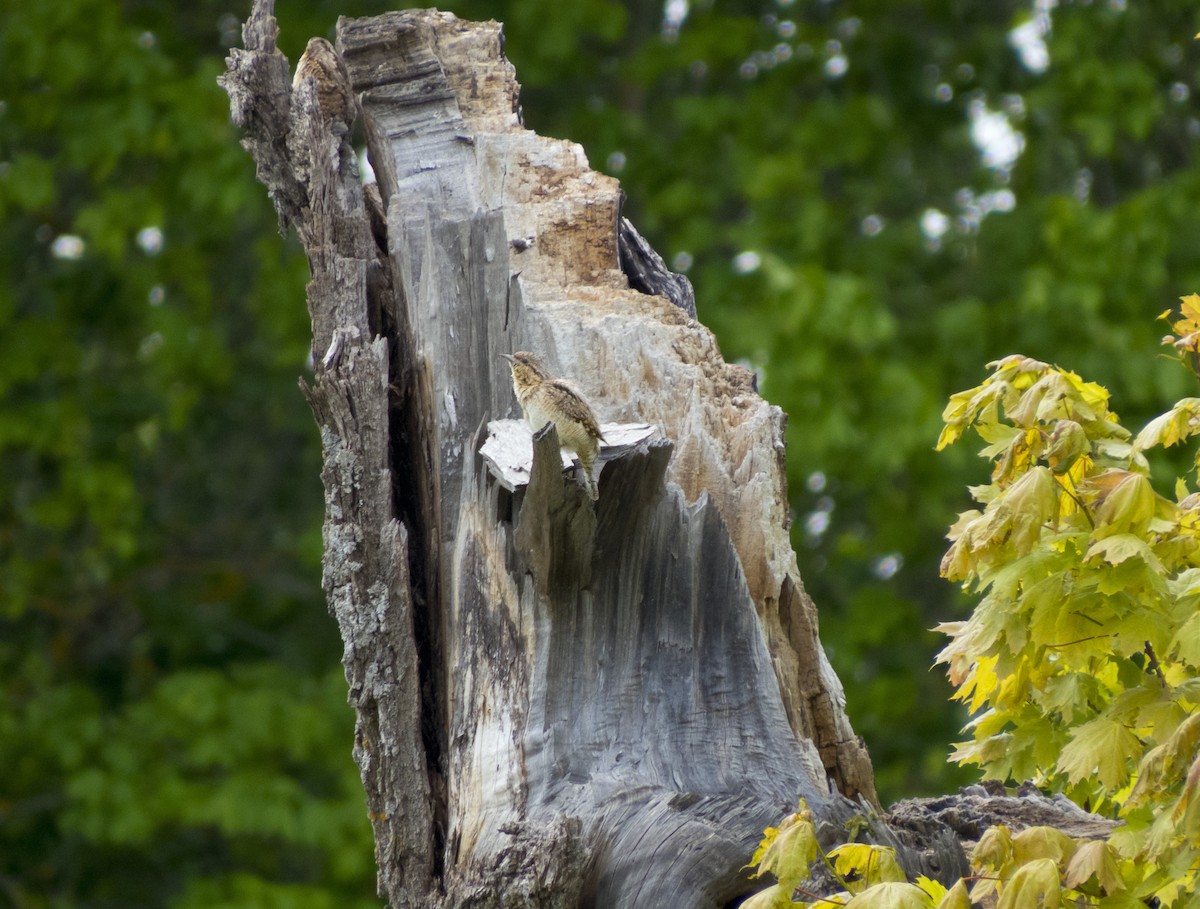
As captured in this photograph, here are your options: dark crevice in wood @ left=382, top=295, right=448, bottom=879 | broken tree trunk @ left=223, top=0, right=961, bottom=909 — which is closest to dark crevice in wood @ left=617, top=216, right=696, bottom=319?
broken tree trunk @ left=223, top=0, right=961, bottom=909

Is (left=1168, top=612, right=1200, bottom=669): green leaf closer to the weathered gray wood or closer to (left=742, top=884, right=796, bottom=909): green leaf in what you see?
(left=742, top=884, right=796, bottom=909): green leaf

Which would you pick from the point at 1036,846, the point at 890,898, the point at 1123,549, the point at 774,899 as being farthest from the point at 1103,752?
the point at 774,899

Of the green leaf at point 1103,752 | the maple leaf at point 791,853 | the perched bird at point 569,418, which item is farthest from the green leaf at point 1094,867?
the perched bird at point 569,418

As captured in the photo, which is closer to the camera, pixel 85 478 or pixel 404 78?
pixel 404 78

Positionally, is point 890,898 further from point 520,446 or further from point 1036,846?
point 520,446

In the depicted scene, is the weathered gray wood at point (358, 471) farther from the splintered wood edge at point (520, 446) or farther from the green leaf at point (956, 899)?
the green leaf at point (956, 899)

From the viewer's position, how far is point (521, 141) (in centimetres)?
334

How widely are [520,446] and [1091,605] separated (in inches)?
39.5

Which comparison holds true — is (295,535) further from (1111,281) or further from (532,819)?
(532,819)

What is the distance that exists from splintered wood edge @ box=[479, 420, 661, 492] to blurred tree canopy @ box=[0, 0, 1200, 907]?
170 inches

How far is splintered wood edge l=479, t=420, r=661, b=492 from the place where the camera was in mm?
2617

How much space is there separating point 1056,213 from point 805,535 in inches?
114

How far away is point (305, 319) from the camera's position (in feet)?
28.9

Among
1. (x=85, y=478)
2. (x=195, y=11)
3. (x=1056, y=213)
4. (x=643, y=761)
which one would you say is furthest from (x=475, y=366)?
(x=195, y=11)
